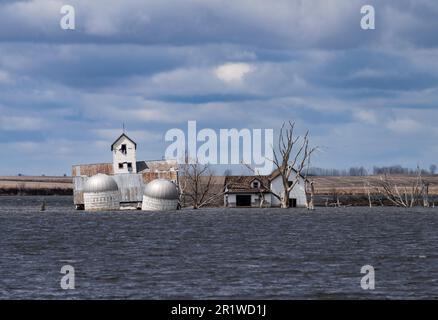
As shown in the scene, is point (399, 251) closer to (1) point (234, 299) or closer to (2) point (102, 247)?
(2) point (102, 247)

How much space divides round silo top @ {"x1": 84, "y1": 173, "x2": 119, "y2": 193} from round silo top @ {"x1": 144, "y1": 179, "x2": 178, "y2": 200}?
406cm

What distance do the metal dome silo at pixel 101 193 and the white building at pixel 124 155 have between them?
4.08 metres

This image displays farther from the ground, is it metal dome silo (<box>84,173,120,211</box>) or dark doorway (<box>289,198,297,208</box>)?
metal dome silo (<box>84,173,120,211</box>)

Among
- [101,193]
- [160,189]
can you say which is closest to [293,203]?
[160,189]

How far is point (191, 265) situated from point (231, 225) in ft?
122

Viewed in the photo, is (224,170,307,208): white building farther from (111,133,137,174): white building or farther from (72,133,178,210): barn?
(111,133,137,174): white building

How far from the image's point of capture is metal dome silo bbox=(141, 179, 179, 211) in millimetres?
109875

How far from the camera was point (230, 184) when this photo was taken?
132 metres

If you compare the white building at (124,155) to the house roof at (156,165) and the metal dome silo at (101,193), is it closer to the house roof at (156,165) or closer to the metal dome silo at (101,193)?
the house roof at (156,165)

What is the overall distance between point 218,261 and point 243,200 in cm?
8663

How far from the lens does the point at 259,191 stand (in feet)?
428

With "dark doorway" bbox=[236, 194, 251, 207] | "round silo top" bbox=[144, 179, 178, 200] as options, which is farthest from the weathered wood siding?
"dark doorway" bbox=[236, 194, 251, 207]
